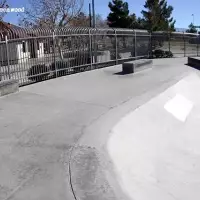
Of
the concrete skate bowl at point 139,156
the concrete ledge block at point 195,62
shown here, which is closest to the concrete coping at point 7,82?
the concrete skate bowl at point 139,156

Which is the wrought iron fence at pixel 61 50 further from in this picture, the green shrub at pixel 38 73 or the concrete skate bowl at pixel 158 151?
the concrete skate bowl at pixel 158 151

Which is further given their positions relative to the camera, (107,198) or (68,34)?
(68,34)

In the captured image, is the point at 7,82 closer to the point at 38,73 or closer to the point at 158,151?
the point at 38,73

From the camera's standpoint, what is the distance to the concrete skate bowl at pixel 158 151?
472 centimetres

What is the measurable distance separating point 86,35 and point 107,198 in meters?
12.3

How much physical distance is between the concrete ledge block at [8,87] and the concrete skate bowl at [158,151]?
388 cm

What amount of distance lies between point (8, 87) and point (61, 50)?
517 centimetres

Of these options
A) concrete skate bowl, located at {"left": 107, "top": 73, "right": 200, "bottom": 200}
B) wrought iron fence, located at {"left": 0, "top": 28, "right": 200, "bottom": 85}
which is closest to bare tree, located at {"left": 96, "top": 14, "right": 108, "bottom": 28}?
wrought iron fence, located at {"left": 0, "top": 28, "right": 200, "bottom": 85}

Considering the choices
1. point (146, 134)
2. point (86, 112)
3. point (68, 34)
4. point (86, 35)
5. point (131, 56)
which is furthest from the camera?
point (131, 56)

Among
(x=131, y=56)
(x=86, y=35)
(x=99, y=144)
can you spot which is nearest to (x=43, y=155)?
(x=99, y=144)

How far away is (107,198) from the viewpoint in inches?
146

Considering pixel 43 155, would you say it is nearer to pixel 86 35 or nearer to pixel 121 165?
pixel 121 165

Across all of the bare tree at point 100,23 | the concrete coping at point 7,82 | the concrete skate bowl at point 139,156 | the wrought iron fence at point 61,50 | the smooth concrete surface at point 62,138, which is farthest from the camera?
the bare tree at point 100,23

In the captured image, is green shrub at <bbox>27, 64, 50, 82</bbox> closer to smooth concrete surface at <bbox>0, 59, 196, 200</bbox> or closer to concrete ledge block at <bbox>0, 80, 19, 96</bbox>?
smooth concrete surface at <bbox>0, 59, 196, 200</bbox>
